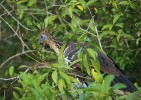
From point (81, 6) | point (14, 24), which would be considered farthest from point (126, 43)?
point (14, 24)

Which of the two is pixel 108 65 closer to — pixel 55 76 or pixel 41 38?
pixel 41 38

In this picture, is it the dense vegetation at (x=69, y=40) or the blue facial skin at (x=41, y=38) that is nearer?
the dense vegetation at (x=69, y=40)

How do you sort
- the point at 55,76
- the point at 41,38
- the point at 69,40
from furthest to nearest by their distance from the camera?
1. the point at 69,40
2. the point at 41,38
3. the point at 55,76

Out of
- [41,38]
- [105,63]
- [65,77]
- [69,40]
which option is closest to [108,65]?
[105,63]

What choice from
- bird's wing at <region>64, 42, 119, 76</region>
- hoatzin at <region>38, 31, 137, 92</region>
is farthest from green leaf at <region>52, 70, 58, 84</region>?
bird's wing at <region>64, 42, 119, 76</region>

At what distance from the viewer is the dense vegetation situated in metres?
2.85

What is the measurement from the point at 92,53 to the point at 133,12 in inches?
76.8

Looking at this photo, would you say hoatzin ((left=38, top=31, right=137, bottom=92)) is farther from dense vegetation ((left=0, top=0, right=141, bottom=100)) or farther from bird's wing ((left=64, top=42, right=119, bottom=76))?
dense vegetation ((left=0, top=0, right=141, bottom=100))

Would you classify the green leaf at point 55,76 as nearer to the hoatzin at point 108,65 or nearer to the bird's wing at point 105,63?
the hoatzin at point 108,65

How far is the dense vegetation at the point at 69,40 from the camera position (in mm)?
2854

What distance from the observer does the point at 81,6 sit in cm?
436

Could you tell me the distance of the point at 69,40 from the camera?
5219 millimetres

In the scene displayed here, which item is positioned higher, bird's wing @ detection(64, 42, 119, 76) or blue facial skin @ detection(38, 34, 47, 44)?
blue facial skin @ detection(38, 34, 47, 44)

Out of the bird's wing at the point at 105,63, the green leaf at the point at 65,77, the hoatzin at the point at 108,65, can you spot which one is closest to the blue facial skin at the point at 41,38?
the hoatzin at the point at 108,65
